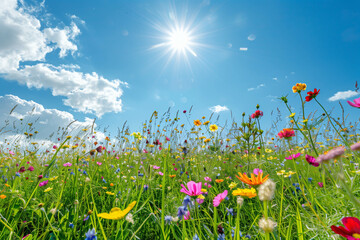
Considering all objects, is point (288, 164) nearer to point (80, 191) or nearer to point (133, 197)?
point (133, 197)

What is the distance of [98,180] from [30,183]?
0.66 meters

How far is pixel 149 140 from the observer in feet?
13.7

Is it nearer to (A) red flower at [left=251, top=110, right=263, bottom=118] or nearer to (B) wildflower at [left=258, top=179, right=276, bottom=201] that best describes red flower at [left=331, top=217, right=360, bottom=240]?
(B) wildflower at [left=258, top=179, right=276, bottom=201]

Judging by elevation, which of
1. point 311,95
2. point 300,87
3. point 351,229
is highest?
point 300,87

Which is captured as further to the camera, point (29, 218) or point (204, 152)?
point (204, 152)

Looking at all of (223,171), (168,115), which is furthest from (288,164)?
(168,115)

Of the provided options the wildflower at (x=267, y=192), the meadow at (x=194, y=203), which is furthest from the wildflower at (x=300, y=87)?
the wildflower at (x=267, y=192)

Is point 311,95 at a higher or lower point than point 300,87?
lower

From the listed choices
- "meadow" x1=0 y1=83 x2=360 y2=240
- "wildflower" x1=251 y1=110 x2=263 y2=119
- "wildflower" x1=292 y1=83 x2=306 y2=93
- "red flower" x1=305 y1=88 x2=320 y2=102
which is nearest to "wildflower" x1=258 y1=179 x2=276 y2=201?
"meadow" x1=0 y1=83 x2=360 y2=240

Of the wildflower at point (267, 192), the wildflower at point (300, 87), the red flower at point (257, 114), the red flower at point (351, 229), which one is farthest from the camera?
the red flower at point (257, 114)

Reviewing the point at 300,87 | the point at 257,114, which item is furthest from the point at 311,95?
the point at 257,114

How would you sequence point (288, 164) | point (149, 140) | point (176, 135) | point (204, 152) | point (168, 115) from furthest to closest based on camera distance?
point (168, 115)
point (176, 135)
point (149, 140)
point (204, 152)
point (288, 164)

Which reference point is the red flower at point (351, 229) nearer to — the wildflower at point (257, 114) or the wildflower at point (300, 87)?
the wildflower at point (300, 87)

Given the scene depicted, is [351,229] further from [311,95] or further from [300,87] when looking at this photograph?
[300,87]
